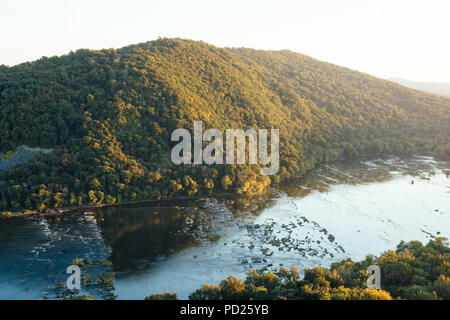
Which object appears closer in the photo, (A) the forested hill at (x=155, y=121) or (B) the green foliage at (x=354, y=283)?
(B) the green foliage at (x=354, y=283)

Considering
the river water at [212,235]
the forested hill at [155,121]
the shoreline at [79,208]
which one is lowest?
the river water at [212,235]

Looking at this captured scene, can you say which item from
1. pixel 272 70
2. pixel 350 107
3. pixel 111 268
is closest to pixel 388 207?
pixel 111 268

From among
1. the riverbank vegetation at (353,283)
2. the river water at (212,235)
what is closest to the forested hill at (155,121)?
the river water at (212,235)

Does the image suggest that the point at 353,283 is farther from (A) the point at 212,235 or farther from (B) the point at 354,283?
(A) the point at 212,235

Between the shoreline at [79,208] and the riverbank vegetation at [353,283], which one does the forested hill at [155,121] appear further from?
the riverbank vegetation at [353,283]

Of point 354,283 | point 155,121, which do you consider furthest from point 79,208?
point 354,283

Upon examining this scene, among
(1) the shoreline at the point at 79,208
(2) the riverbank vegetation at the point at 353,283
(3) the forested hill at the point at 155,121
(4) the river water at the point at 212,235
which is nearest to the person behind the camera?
(2) the riverbank vegetation at the point at 353,283

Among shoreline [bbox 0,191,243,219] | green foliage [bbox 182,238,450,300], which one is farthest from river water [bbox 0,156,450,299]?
green foliage [bbox 182,238,450,300]

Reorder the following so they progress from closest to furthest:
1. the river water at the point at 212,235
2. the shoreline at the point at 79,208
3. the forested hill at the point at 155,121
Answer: the river water at the point at 212,235 < the shoreline at the point at 79,208 < the forested hill at the point at 155,121
